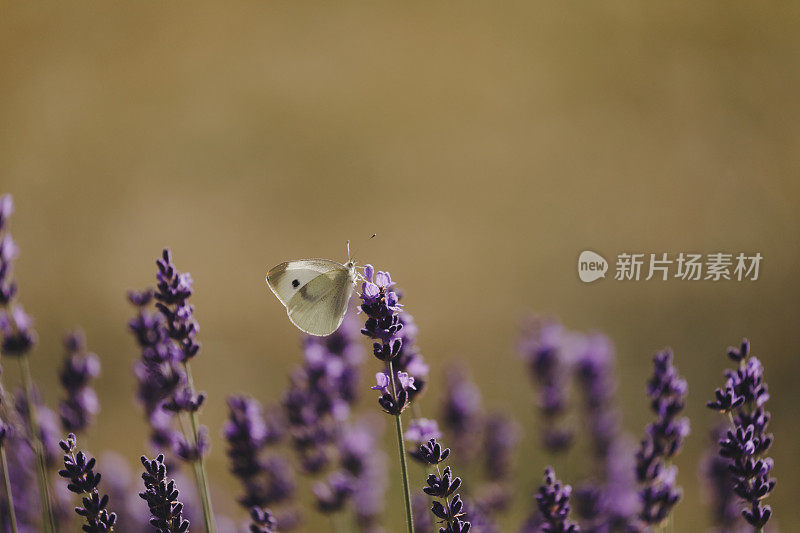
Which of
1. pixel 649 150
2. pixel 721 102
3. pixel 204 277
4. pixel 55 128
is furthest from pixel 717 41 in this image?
pixel 55 128

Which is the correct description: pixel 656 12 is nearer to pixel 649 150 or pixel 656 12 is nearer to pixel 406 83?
pixel 649 150

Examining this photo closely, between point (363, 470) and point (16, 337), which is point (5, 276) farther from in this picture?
point (363, 470)

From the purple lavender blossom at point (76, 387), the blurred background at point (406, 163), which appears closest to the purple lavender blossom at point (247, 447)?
the purple lavender blossom at point (76, 387)

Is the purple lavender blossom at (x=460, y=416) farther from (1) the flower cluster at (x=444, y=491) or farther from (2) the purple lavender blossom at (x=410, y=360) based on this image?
(1) the flower cluster at (x=444, y=491)

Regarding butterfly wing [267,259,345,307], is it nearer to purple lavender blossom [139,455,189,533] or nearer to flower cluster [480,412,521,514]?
purple lavender blossom [139,455,189,533]

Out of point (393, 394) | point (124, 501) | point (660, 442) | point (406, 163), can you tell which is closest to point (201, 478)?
point (393, 394)
